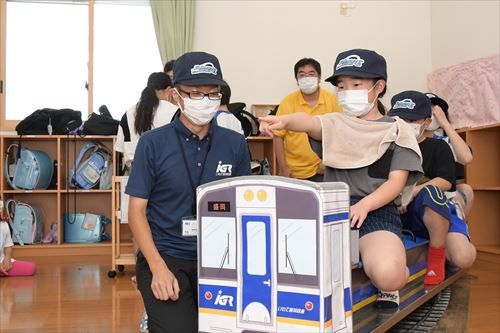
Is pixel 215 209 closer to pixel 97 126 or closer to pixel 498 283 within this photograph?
pixel 498 283

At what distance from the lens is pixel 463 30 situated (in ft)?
18.7

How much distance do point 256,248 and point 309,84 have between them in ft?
9.63

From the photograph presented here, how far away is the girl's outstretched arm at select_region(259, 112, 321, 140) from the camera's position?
1.81 meters

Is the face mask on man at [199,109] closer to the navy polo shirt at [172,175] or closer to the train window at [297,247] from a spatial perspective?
the navy polo shirt at [172,175]

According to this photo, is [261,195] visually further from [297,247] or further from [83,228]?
[83,228]

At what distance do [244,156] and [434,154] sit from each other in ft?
4.81

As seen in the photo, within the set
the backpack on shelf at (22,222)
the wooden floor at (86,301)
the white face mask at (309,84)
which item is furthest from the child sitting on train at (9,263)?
the white face mask at (309,84)

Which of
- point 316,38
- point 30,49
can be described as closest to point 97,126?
point 30,49

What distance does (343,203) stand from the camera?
152 cm

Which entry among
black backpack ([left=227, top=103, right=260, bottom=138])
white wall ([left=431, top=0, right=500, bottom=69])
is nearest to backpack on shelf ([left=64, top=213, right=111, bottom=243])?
black backpack ([left=227, top=103, right=260, bottom=138])

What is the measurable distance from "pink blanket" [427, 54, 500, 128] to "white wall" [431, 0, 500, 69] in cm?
14

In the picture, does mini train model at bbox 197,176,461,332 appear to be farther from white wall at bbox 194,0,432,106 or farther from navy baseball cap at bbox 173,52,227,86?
white wall at bbox 194,0,432,106

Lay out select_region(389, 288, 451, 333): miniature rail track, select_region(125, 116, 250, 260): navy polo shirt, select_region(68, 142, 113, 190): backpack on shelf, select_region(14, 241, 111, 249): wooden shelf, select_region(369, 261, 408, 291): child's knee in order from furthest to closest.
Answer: select_region(68, 142, 113, 190): backpack on shelf, select_region(14, 241, 111, 249): wooden shelf, select_region(389, 288, 451, 333): miniature rail track, select_region(369, 261, 408, 291): child's knee, select_region(125, 116, 250, 260): navy polo shirt

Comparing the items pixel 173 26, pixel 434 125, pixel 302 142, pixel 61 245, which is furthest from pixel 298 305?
pixel 173 26
